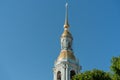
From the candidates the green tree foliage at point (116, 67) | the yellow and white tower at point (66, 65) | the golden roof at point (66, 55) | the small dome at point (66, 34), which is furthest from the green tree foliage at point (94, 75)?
the small dome at point (66, 34)

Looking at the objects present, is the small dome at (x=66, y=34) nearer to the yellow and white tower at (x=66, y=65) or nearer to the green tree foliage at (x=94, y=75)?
the yellow and white tower at (x=66, y=65)

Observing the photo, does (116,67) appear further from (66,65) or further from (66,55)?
(66,55)

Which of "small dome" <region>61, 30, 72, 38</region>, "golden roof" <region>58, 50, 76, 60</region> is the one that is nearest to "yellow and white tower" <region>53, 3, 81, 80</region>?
"golden roof" <region>58, 50, 76, 60</region>

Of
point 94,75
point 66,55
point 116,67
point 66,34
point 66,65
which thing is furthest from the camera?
point 66,34

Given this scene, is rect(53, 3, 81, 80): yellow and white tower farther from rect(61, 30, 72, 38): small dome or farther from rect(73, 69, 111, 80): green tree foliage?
rect(73, 69, 111, 80): green tree foliage

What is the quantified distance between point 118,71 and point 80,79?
3.31m

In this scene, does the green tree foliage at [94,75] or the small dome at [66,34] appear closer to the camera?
the green tree foliage at [94,75]

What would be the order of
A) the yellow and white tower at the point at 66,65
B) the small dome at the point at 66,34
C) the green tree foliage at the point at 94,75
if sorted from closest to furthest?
the green tree foliage at the point at 94,75, the yellow and white tower at the point at 66,65, the small dome at the point at 66,34

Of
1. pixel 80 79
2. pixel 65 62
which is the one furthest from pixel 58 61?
pixel 80 79

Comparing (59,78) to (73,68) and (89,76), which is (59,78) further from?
(89,76)

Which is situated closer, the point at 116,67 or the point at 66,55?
the point at 116,67

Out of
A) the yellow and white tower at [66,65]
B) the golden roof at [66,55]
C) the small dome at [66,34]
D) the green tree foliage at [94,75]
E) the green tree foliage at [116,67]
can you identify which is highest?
the small dome at [66,34]

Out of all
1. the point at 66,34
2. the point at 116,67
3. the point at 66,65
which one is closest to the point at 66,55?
the point at 66,65

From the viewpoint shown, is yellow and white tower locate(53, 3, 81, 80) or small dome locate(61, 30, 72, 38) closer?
yellow and white tower locate(53, 3, 81, 80)
